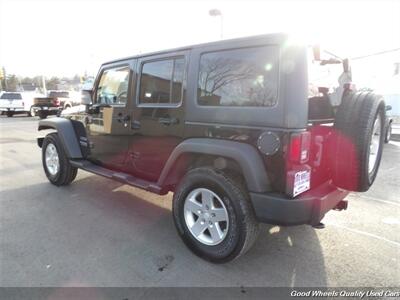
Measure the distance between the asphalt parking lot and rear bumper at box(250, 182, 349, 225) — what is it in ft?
1.83

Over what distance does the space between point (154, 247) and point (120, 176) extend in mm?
1186

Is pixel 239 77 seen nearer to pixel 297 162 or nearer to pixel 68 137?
pixel 297 162

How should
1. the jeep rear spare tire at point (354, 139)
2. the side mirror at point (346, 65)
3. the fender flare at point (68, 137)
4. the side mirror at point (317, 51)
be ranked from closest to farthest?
the jeep rear spare tire at point (354, 139) < the side mirror at point (317, 51) < the side mirror at point (346, 65) < the fender flare at point (68, 137)

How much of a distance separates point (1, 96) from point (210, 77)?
78.4 feet

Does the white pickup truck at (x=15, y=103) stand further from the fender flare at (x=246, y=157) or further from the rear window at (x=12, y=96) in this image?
the fender flare at (x=246, y=157)

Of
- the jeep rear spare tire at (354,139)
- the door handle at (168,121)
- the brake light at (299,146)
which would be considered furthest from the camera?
the door handle at (168,121)

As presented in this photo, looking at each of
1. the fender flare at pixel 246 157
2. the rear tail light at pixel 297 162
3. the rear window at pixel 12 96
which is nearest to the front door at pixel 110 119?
the fender flare at pixel 246 157

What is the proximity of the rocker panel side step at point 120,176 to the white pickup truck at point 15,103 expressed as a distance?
20.1 metres

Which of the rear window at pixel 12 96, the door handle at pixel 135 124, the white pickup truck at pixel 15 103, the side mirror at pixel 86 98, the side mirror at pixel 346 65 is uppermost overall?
the rear window at pixel 12 96

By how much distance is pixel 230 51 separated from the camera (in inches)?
113

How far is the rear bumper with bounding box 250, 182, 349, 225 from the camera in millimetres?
2537

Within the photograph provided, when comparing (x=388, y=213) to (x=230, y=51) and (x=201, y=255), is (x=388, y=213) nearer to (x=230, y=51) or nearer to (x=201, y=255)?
(x=201, y=255)

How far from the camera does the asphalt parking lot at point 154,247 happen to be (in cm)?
275

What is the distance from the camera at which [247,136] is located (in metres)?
2.72
